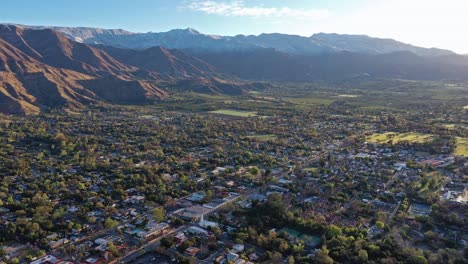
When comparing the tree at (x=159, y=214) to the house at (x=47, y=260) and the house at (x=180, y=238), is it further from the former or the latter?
the house at (x=47, y=260)

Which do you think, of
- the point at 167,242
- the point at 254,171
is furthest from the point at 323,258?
the point at 254,171

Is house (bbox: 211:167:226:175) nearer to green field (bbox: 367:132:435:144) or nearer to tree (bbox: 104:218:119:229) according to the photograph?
tree (bbox: 104:218:119:229)

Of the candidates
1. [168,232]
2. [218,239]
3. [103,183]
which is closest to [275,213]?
[218,239]

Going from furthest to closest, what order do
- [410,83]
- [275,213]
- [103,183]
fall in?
[410,83] → [103,183] → [275,213]

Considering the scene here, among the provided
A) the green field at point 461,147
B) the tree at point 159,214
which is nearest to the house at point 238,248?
the tree at point 159,214

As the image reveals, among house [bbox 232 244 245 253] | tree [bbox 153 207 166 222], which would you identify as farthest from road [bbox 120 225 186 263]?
house [bbox 232 244 245 253]

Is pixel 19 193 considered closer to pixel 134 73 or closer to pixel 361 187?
pixel 361 187

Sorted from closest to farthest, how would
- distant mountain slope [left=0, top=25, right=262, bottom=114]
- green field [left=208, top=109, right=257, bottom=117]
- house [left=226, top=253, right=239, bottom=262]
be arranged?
house [left=226, top=253, right=239, bottom=262]
green field [left=208, top=109, right=257, bottom=117]
distant mountain slope [left=0, top=25, right=262, bottom=114]

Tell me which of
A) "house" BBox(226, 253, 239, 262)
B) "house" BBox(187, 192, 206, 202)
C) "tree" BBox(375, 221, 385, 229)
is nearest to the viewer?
"house" BBox(226, 253, 239, 262)
